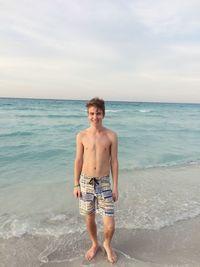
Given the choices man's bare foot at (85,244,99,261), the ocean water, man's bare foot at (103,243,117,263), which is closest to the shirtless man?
man's bare foot at (103,243,117,263)

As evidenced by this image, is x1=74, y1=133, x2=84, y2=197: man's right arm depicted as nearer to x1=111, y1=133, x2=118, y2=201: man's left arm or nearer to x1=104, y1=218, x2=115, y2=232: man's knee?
x1=111, y1=133, x2=118, y2=201: man's left arm

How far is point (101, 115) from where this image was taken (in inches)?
137

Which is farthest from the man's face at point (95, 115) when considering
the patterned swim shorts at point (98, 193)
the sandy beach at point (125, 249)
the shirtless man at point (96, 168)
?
the sandy beach at point (125, 249)

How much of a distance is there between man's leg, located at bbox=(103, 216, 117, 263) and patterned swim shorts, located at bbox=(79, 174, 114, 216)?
0.26 feet

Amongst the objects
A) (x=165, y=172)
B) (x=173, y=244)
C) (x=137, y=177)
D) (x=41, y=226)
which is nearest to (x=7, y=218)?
(x=41, y=226)

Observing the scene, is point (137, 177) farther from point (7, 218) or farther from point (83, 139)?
point (83, 139)

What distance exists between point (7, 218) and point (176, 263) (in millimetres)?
2833

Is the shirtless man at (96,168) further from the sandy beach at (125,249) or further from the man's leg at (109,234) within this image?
the sandy beach at (125,249)

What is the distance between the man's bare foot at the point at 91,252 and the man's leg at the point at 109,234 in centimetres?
13

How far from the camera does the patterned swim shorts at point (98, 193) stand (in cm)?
361

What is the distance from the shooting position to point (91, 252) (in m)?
3.89

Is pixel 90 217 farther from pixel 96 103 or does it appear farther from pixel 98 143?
pixel 96 103

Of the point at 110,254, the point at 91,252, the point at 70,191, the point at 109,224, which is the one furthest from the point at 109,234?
the point at 70,191

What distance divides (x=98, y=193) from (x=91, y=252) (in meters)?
0.86
